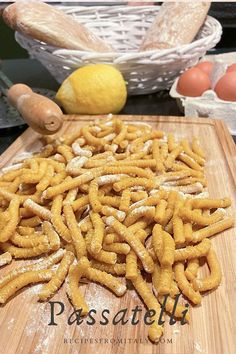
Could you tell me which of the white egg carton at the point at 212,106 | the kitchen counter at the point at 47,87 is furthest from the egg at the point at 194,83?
the kitchen counter at the point at 47,87

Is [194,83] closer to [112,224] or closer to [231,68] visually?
[231,68]

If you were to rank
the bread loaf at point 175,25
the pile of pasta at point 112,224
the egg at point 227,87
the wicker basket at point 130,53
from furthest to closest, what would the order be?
the bread loaf at point 175,25
the wicker basket at point 130,53
the egg at point 227,87
the pile of pasta at point 112,224

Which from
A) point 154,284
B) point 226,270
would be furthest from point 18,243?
point 226,270

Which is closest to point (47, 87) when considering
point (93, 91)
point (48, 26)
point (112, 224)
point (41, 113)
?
point (48, 26)

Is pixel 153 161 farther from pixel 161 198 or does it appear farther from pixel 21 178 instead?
pixel 21 178

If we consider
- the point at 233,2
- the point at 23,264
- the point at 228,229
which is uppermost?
the point at 23,264

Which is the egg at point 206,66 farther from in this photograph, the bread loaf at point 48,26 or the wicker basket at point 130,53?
the bread loaf at point 48,26
